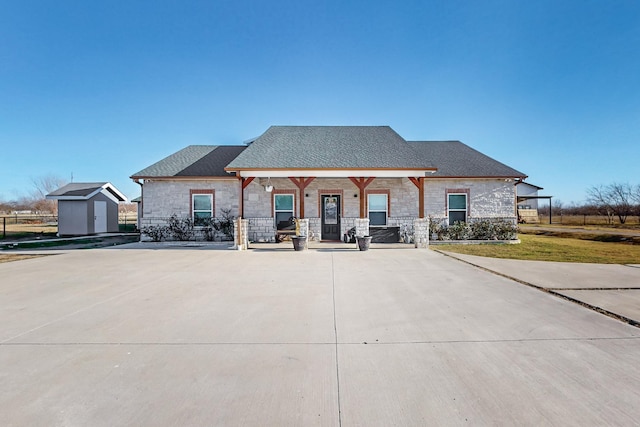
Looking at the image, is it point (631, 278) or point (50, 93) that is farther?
point (50, 93)

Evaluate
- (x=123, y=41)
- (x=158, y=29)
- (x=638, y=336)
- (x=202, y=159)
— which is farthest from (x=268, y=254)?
(x=123, y=41)

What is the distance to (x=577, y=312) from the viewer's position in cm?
457

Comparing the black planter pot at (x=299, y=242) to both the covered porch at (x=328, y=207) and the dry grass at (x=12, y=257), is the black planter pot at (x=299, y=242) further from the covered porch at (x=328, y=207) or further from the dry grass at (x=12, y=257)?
the dry grass at (x=12, y=257)

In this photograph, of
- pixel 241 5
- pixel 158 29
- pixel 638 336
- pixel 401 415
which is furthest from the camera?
pixel 158 29

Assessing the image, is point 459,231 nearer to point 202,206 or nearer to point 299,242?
point 299,242

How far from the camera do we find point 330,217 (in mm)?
14672

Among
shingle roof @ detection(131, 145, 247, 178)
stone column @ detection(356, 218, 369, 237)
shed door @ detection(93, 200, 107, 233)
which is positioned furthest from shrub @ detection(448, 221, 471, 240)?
shed door @ detection(93, 200, 107, 233)

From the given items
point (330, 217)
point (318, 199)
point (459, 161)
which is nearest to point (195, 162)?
point (318, 199)

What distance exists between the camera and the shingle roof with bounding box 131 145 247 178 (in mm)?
14820

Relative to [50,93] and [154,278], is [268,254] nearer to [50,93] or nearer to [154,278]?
[154,278]

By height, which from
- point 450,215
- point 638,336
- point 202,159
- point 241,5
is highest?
point 241,5

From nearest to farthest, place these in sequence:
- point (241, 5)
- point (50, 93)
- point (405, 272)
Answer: point (405, 272) < point (241, 5) < point (50, 93)

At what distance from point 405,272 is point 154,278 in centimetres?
605

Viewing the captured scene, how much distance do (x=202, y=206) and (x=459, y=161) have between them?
13.5m
